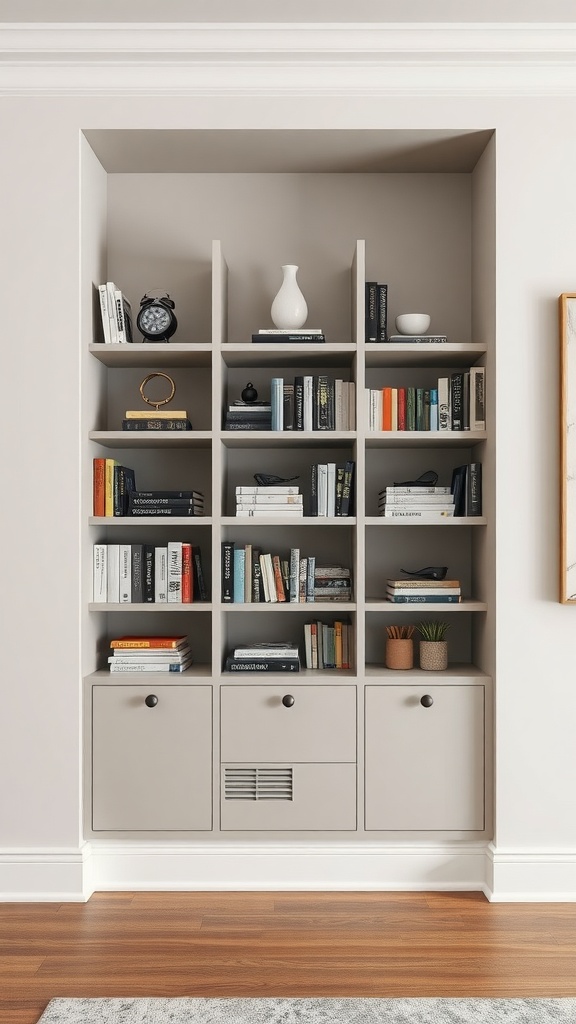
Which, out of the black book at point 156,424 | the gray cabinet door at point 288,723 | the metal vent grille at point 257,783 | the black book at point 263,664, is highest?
the black book at point 156,424

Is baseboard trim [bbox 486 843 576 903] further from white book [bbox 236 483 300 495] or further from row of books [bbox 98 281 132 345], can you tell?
row of books [bbox 98 281 132 345]

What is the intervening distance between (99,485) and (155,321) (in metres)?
0.65

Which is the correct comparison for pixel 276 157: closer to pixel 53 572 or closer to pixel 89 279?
pixel 89 279

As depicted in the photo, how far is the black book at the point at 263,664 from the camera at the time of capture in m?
2.97

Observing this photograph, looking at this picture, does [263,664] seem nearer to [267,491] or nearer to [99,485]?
[267,491]

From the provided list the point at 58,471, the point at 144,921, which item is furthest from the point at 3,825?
the point at 58,471

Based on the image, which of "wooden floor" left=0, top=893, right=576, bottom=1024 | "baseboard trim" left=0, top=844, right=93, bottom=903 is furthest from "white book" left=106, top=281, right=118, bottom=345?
"wooden floor" left=0, top=893, right=576, bottom=1024

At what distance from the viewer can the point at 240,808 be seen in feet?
9.57

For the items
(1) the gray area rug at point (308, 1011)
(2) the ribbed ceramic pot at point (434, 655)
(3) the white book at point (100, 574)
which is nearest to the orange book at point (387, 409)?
(2) the ribbed ceramic pot at point (434, 655)

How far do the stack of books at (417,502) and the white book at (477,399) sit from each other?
0.88ft

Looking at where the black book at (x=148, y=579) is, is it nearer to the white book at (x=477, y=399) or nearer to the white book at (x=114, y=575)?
the white book at (x=114, y=575)

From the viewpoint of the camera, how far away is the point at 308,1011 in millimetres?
2137

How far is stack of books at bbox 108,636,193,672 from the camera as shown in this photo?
2.97 metres

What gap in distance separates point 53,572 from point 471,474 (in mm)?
1530
